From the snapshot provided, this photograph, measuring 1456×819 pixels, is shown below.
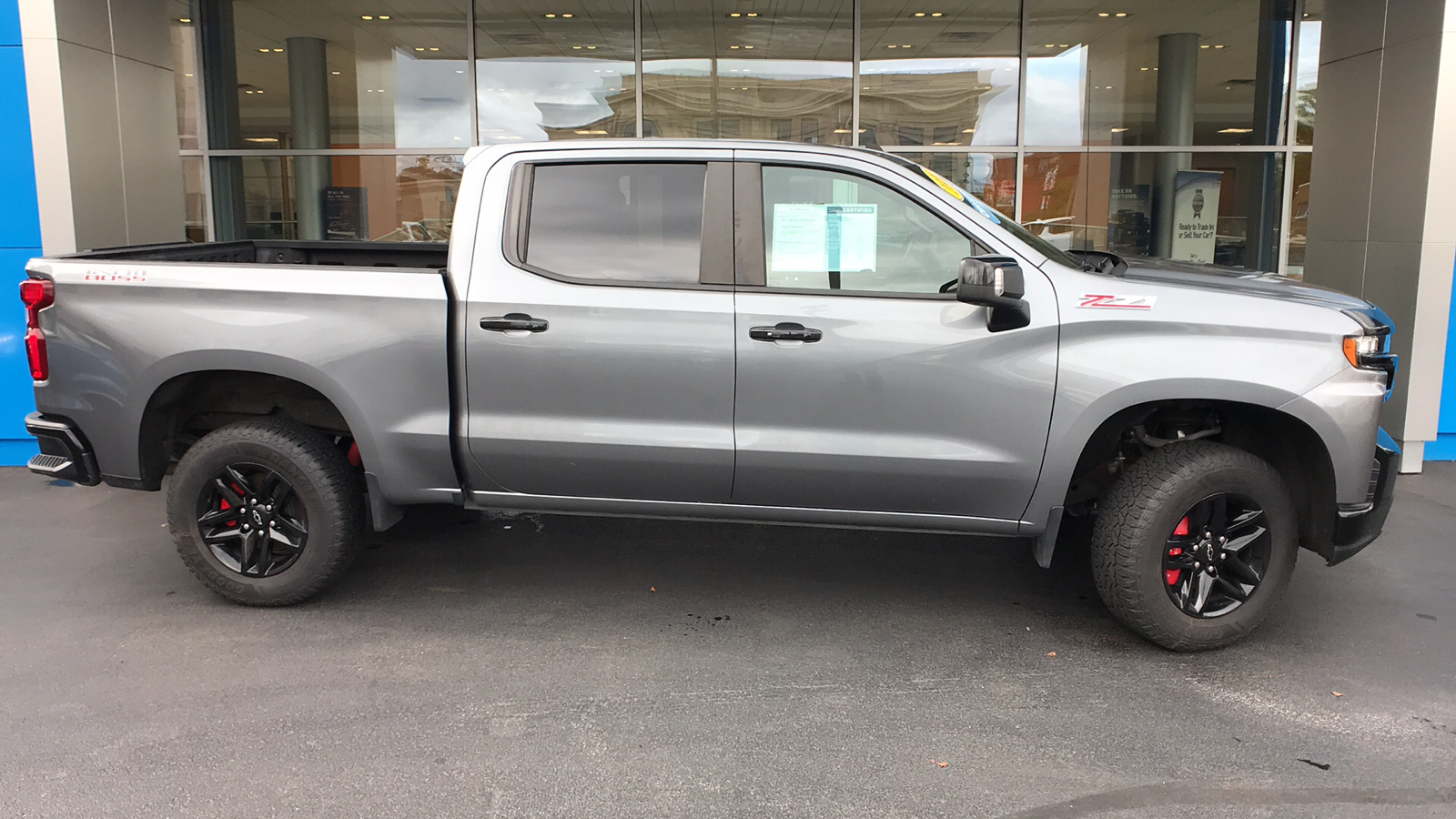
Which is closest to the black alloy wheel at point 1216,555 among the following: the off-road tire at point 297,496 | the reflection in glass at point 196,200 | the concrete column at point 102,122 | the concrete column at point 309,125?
the off-road tire at point 297,496

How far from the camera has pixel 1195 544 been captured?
163 inches

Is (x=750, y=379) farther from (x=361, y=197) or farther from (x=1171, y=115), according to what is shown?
(x=1171, y=115)

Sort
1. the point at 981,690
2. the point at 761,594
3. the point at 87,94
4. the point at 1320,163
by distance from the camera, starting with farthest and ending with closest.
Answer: the point at 1320,163 < the point at 87,94 < the point at 761,594 < the point at 981,690

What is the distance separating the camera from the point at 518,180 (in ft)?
14.6

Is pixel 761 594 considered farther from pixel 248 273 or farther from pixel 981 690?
pixel 248 273

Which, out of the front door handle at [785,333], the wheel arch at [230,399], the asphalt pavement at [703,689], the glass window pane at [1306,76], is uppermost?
the glass window pane at [1306,76]

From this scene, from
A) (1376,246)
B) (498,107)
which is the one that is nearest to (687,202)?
(1376,246)

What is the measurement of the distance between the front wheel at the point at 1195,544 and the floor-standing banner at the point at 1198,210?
858cm

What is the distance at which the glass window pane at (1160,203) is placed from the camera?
11.6 m

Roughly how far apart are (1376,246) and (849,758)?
614cm

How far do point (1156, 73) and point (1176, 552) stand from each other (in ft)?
31.9

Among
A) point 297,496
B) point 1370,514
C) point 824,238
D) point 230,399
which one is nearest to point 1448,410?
point 1370,514

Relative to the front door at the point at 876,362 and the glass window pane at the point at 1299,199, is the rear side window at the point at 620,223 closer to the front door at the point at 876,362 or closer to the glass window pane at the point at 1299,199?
the front door at the point at 876,362

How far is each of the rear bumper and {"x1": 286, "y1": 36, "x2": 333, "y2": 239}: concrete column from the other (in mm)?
8031
